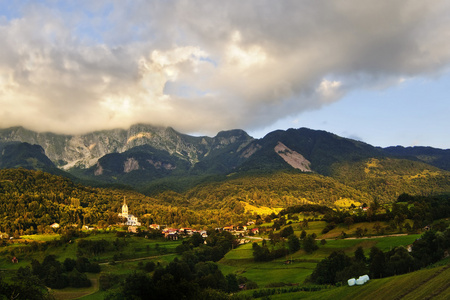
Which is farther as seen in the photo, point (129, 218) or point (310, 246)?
point (129, 218)

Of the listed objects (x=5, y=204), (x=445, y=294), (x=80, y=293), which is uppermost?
(x=5, y=204)

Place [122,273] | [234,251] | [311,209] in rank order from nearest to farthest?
1. [122,273]
2. [234,251]
3. [311,209]

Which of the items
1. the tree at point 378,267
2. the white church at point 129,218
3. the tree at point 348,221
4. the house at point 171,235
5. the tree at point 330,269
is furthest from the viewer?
the white church at point 129,218

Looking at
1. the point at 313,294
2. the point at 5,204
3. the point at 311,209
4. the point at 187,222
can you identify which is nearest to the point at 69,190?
the point at 5,204

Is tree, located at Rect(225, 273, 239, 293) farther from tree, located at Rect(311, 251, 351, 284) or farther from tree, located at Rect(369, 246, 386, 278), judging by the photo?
tree, located at Rect(369, 246, 386, 278)

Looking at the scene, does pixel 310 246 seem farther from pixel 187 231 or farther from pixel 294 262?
pixel 187 231

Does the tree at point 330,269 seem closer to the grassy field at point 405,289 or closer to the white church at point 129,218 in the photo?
the grassy field at point 405,289

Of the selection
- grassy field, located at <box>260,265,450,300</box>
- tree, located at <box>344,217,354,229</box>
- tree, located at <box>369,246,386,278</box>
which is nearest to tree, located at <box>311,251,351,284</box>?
tree, located at <box>369,246,386,278</box>

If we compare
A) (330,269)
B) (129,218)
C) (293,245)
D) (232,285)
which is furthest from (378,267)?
(129,218)

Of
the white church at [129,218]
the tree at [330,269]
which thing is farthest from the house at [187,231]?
the tree at [330,269]

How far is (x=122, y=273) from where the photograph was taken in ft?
271

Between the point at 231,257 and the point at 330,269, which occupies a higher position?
the point at 330,269

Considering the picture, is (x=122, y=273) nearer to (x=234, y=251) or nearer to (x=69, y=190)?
(x=234, y=251)

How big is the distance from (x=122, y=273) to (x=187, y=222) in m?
86.6
